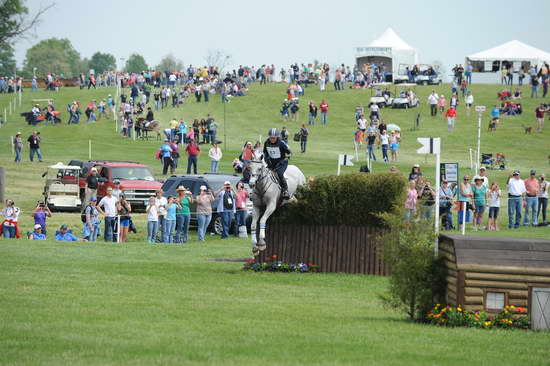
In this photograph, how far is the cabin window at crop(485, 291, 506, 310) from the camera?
43.8 ft

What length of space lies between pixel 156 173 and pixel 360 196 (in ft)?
89.7

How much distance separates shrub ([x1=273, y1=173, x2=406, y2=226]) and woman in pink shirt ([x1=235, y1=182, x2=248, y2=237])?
311 inches

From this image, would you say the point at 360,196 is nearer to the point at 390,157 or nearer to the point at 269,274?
the point at 269,274

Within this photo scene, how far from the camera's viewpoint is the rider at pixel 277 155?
20.5 meters

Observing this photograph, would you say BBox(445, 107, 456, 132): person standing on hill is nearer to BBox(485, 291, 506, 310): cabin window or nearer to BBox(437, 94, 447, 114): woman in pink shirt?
BBox(437, 94, 447, 114): woman in pink shirt

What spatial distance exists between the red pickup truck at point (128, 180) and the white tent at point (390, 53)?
1780 inches

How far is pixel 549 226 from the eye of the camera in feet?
103

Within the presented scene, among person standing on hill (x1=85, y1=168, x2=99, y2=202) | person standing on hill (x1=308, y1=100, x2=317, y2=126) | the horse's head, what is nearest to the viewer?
the horse's head

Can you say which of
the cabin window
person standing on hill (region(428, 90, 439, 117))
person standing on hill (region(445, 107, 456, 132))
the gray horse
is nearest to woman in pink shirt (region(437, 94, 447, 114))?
person standing on hill (region(428, 90, 439, 117))

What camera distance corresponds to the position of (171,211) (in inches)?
1075

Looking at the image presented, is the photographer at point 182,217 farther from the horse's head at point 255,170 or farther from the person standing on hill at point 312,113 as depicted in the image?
the person standing on hill at point 312,113

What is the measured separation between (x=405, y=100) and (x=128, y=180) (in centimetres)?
3597

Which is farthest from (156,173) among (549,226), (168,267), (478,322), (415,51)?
(415,51)

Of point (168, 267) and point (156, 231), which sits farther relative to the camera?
point (156, 231)
